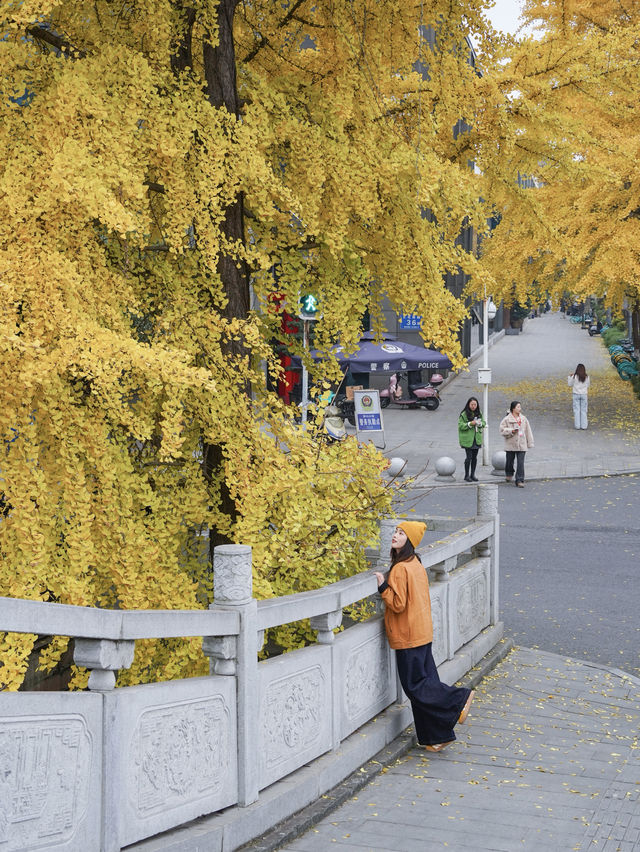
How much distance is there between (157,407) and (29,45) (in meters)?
Answer: 2.45

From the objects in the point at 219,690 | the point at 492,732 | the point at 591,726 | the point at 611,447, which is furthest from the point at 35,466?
the point at 611,447

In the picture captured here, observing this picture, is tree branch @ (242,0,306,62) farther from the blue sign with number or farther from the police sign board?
the blue sign with number

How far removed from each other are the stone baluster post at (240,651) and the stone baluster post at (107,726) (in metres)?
0.91

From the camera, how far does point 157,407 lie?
7.53 m

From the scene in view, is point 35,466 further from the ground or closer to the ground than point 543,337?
closer to the ground

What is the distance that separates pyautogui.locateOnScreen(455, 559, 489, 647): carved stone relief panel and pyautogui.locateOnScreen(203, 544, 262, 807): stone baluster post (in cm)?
396

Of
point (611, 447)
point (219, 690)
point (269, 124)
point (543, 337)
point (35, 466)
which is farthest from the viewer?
point (543, 337)

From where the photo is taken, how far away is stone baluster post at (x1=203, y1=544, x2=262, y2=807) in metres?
5.70

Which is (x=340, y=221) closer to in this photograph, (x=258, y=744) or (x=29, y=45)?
(x=29, y=45)

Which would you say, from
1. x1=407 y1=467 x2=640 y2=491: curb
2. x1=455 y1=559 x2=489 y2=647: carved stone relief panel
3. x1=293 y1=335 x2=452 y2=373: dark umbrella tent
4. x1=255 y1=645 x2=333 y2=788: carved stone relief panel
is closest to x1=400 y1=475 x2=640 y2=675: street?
x1=407 y1=467 x2=640 y2=491: curb

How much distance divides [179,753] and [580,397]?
23.5 metres

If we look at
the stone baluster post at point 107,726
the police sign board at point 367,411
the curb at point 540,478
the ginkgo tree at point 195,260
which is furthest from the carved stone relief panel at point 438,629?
the police sign board at point 367,411

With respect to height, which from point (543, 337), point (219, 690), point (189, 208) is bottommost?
point (219, 690)

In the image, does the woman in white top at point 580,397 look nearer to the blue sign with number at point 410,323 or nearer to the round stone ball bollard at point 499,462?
the round stone ball bollard at point 499,462
